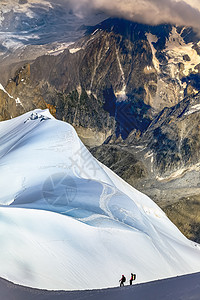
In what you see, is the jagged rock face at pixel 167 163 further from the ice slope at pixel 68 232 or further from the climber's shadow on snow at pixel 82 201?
the climber's shadow on snow at pixel 82 201

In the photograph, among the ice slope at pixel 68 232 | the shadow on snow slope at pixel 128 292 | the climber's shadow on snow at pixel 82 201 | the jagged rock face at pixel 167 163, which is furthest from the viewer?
the jagged rock face at pixel 167 163

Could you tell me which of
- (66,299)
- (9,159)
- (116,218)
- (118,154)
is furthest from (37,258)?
(118,154)

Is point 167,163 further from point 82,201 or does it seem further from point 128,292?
point 128,292

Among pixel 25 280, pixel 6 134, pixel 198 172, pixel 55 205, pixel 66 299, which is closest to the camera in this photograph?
pixel 66 299

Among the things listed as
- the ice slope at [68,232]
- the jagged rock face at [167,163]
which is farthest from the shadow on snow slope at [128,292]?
the jagged rock face at [167,163]

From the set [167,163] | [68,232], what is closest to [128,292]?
[68,232]

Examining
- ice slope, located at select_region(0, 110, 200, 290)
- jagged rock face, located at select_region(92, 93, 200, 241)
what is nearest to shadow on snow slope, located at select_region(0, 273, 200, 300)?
ice slope, located at select_region(0, 110, 200, 290)

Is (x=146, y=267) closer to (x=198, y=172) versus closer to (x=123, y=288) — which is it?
(x=123, y=288)

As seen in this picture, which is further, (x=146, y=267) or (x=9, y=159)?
(x=9, y=159)
